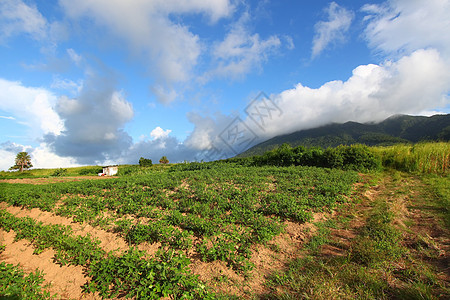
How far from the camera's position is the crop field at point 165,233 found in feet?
10.3

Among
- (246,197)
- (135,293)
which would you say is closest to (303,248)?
(246,197)

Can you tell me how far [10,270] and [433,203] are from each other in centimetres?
1116

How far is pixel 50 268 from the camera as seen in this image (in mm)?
3855

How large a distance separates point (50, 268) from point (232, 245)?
12.2ft

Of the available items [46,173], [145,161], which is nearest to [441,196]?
[145,161]

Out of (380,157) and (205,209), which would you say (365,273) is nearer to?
(205,209)

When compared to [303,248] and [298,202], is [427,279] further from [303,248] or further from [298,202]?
[298,202]

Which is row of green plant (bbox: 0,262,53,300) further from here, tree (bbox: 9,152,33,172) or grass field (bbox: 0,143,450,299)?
tree (bbox: 9,152,33,172)

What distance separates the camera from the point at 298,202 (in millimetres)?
6367

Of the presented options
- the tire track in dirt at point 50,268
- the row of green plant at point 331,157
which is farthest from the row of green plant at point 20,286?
the row of green plant at point 331,157

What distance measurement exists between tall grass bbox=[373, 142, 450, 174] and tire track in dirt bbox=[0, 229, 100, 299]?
16.9 meters

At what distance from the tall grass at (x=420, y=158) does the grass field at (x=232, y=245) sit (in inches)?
190

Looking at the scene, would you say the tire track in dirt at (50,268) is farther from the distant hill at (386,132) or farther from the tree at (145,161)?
the distant hill at (386,132)

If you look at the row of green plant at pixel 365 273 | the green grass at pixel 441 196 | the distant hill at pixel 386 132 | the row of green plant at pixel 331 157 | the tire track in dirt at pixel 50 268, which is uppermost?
the distant hill at pixel 386 132
